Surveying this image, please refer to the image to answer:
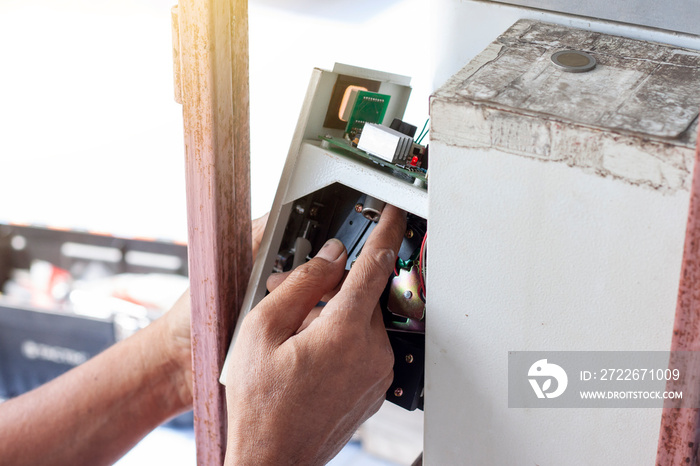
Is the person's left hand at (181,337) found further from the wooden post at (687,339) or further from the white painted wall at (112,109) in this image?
the white painted wall at (112,109)

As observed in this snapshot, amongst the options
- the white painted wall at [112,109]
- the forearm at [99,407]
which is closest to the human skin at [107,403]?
the forearm at [99,407]

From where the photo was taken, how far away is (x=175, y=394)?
3.89ft

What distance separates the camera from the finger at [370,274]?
2.15 ft

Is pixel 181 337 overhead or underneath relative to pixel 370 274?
underneath

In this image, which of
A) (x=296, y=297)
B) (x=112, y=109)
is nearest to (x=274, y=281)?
(x=296, y=297)

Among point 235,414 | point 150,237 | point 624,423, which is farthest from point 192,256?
point 150,237

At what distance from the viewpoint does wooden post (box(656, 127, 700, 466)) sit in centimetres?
41

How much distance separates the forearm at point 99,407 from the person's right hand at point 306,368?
21.8 inches

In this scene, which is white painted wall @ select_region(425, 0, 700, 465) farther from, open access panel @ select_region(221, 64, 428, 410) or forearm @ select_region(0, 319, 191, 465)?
forearm @ select_region(0, 319, 191, 465)

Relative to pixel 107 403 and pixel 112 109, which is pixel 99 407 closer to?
pixel 107 403

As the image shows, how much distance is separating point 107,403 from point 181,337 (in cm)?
18

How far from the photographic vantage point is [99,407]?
112 cm

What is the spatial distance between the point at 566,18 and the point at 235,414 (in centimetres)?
61

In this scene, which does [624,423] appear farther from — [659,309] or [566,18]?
[566,18]
